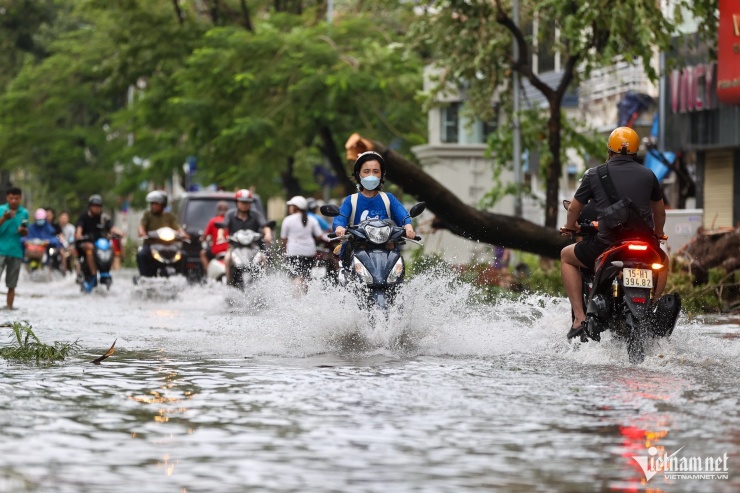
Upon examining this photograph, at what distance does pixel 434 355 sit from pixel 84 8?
30823 mm

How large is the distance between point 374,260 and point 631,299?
9.20ft

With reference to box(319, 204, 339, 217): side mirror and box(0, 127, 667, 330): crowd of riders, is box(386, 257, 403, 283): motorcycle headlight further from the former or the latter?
box(319, 204, 339, 217): side mirror

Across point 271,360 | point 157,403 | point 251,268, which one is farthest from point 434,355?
point 251,268

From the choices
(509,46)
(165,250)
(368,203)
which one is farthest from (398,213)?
(509,46)

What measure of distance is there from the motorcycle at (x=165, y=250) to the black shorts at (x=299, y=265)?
2.31 m

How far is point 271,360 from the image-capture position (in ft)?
40.2

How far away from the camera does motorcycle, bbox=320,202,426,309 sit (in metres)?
13.7

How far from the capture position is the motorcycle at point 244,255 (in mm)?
23406

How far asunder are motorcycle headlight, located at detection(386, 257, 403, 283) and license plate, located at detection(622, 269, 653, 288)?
261 cm

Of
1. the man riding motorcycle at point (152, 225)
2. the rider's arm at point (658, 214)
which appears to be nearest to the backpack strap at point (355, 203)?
the rider's arm at point (658, 214)

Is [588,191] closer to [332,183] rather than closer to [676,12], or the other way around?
[676,12]

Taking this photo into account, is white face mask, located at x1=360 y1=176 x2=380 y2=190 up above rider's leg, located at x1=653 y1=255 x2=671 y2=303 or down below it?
above

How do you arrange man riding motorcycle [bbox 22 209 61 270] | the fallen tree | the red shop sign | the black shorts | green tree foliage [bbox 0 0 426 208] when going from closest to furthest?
the fallen tree, the black shorts, the red shop sign, man riding motorcycle [bbox 22 209 61 270], green tree foliage [bbox 0 0 426 208]

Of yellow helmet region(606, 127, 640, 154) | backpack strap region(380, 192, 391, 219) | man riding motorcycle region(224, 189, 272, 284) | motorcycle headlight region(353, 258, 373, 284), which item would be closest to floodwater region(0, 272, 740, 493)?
motorcycle headlight region(353, 258, 373, 284)
